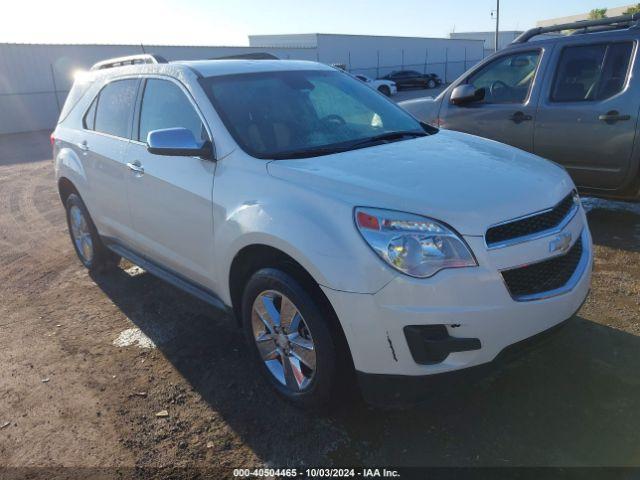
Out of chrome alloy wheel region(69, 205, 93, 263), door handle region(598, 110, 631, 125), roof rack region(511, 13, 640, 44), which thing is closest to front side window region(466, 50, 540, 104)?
roof rack region(511, 13, 640, 44)

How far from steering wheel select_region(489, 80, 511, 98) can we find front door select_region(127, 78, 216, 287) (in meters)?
3.81

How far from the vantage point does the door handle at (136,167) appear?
3778 millimetres

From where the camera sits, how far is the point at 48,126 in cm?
2472

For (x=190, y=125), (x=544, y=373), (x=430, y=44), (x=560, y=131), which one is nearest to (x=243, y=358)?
(x=190, y=125)

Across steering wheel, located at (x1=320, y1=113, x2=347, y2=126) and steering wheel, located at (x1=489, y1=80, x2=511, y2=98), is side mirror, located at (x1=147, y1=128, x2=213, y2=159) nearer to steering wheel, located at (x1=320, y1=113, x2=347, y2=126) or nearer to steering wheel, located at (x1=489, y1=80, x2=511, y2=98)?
steering wheel, located at (x1=320, y1=113, x2=347, y2=126)

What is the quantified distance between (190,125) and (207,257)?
874 millimetres

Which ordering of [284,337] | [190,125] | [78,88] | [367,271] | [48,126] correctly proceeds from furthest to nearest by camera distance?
[48,126], [78,88], [190,125], [284,337], [367,271]

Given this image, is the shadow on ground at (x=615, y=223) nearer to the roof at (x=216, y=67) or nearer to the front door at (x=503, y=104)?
the front door at (x=503, y=104)

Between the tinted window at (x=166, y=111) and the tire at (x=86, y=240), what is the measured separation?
1493 millimetres

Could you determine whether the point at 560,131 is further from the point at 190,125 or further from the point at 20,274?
the point at 20,274

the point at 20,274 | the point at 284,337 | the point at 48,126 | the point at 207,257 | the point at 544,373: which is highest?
the point at 207,257

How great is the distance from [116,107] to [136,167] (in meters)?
0.87

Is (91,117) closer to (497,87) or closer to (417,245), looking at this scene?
(417,245)

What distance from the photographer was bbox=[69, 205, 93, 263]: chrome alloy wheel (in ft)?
17.0
